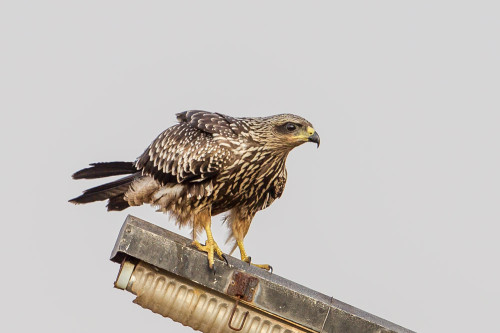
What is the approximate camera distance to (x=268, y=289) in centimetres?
589

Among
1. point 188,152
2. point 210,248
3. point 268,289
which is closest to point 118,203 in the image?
point 188,152

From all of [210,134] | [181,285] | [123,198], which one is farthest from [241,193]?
[181,285]

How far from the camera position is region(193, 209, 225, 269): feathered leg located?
20.4ft

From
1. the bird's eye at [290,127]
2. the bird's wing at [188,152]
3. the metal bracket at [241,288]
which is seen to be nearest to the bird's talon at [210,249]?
the metal bracket at [241,288]

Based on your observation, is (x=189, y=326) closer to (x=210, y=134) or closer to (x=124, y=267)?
(x=124, y=267)

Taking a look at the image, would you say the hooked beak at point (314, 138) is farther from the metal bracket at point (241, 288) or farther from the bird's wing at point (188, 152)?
the metal bracket at point (241, 288)

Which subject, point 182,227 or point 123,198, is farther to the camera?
point 123,198

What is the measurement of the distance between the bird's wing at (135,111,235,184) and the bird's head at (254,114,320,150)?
1.38 feet

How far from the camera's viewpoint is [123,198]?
8820 millimetres

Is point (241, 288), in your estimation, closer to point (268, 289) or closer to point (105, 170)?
point (268, 289)

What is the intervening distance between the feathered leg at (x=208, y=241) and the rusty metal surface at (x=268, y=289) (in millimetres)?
187

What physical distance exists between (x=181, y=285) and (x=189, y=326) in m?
0.32

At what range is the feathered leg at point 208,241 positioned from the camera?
623 cm

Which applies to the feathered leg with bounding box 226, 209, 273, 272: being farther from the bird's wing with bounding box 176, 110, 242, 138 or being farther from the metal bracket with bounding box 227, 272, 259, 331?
the metal bracket with bounding box 227, 272, 259, 331
